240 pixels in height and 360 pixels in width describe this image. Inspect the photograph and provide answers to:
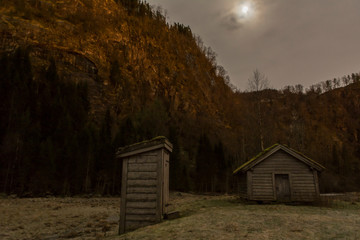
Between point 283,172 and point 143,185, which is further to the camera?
point 283,172

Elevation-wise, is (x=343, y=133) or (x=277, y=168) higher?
A: (x=343, y=133)

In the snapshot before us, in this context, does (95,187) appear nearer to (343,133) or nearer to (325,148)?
(325,148)

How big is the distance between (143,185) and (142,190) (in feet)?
0.58

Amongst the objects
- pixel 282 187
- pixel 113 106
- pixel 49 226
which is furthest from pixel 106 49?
pixel 282 187

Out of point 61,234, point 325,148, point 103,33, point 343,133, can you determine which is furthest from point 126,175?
point 343,133

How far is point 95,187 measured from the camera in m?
30.7

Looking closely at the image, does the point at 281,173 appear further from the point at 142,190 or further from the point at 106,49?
the point at 106,49

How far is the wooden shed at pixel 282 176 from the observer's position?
14.9m

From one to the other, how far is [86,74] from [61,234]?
40.2 meters

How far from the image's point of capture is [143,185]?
8797 millimetres

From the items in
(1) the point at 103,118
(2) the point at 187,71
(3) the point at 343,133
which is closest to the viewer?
(1) the point at 103,118

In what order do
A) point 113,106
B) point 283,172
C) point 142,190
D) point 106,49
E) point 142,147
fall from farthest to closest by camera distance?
point 106,49
point 113,106
point 283,172
point 142,147
point 142,190

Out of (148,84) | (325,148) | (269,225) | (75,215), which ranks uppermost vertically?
(148,84)

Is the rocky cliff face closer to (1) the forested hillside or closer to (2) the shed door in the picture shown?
(1) the forested hillside
